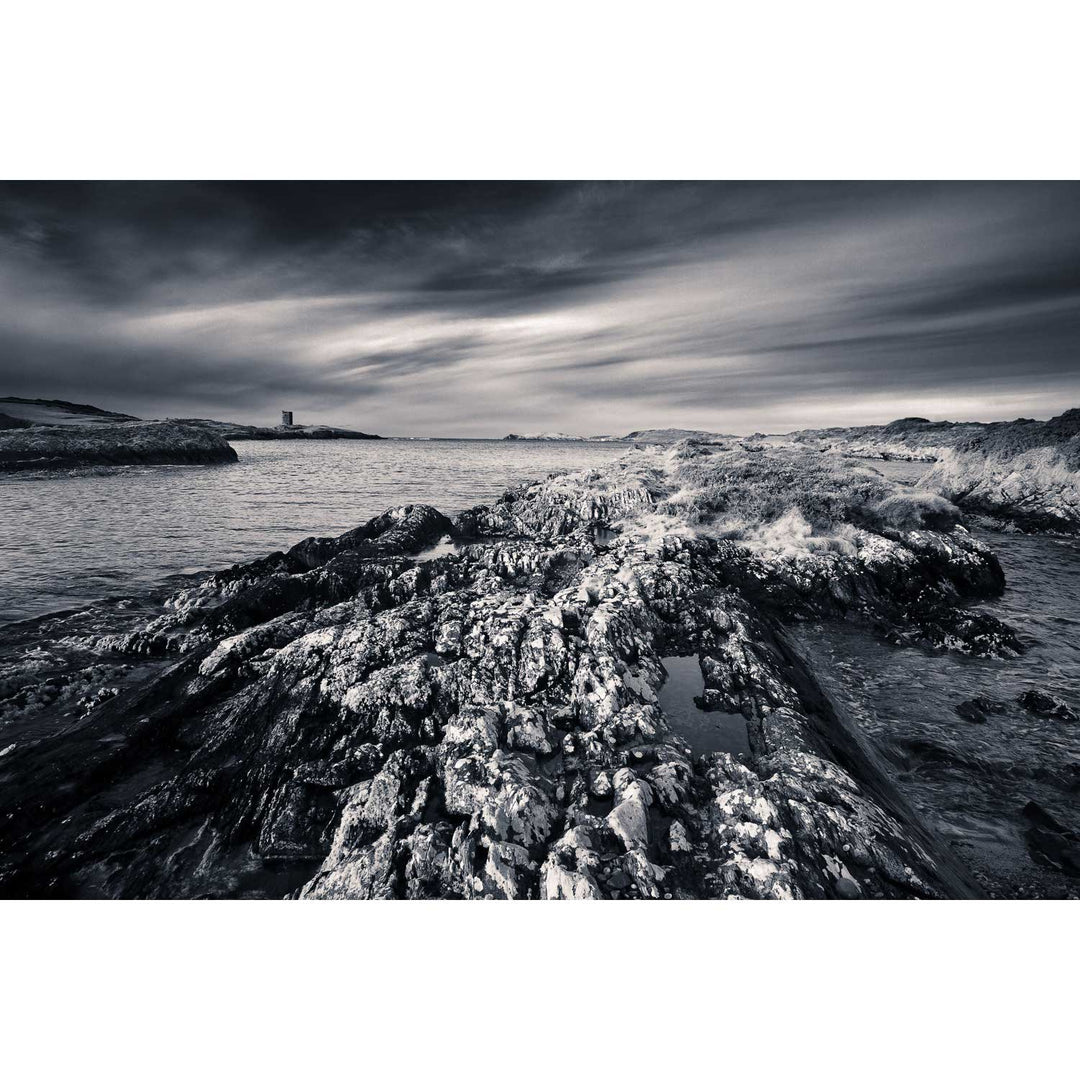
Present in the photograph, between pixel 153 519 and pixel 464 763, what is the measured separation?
1678 cm

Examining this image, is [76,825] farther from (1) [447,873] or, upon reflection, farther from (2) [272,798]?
(1) [447,873]

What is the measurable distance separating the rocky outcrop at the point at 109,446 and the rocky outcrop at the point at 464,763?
31.4 metres

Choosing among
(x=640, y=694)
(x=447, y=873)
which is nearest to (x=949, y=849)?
(x=640, y=694)

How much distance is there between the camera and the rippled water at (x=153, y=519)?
930 centimetres

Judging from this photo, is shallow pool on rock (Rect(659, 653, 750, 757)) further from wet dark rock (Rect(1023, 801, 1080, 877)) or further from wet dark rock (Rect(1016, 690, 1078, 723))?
wet dark rock (Rect(1016, 690, 1078, 723))

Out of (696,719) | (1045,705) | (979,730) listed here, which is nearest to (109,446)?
(696,719)

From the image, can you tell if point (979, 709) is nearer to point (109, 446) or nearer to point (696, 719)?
point (696, 719)

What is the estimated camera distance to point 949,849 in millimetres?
3660

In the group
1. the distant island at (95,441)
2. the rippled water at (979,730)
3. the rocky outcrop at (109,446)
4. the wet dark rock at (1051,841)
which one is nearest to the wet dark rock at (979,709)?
the rippled water at (979,730)

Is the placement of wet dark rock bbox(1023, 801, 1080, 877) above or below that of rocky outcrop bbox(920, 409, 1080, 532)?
below

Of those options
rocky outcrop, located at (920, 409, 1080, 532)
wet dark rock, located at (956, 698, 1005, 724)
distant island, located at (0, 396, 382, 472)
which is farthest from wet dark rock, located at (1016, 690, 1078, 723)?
distant island, located at (0, 396, 382, 472)

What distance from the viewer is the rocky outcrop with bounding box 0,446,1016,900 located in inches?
116

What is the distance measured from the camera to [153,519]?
14.8 meters

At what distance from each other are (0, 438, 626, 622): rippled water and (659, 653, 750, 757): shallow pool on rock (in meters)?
10.4
